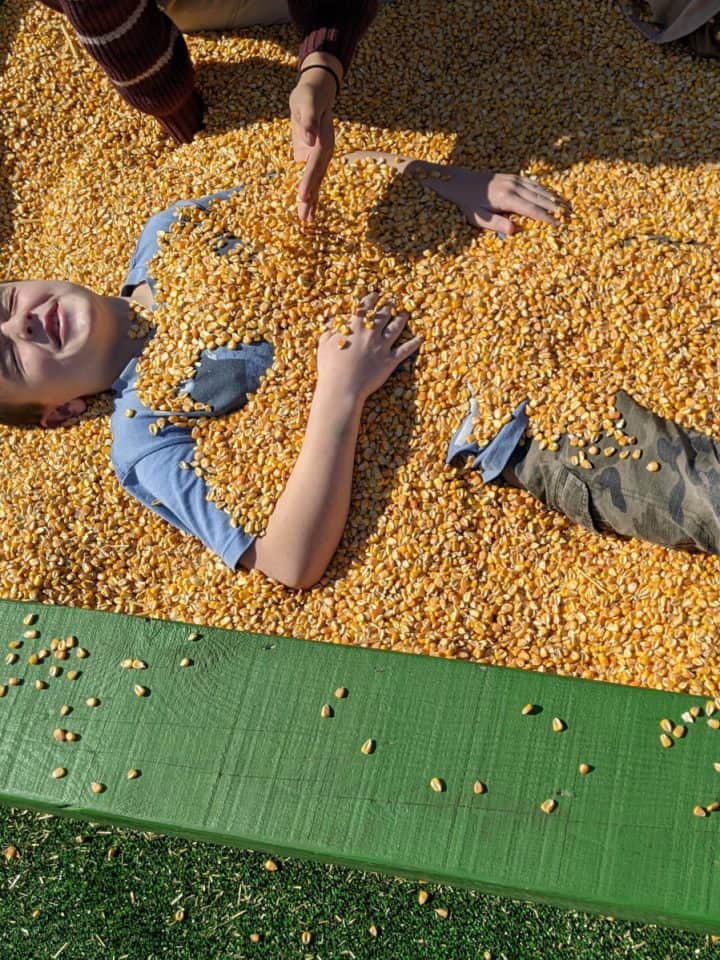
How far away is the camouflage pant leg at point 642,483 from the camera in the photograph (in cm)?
203

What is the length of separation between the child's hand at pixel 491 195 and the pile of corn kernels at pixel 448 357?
0.05 meters

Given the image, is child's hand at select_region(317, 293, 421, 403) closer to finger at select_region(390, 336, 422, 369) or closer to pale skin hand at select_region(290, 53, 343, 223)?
finger at select_region(390, 336, 422, 369)

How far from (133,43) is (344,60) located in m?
0.73

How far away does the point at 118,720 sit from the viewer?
196 centimetres

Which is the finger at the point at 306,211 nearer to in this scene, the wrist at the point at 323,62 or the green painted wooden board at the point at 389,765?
the wrist at the point at 323,62

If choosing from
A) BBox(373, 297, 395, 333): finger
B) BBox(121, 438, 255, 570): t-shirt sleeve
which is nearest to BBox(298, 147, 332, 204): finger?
BBox(373, 297, 395, 333): finger

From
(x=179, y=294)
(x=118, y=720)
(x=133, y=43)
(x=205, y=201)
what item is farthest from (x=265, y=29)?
(x=118, y=720)

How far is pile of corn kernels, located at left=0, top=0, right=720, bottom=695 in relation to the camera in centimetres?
219

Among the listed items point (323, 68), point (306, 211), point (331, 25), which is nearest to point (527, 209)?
point (306, 211)

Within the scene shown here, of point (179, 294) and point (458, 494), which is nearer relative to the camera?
point (458, 494)

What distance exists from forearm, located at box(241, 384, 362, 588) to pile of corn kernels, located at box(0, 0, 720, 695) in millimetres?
69

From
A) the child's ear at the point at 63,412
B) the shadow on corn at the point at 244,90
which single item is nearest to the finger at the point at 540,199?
the shadow on corn at the point at 244,90

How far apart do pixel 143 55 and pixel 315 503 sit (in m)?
1.81

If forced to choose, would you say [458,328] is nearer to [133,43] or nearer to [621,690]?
[621,690]
